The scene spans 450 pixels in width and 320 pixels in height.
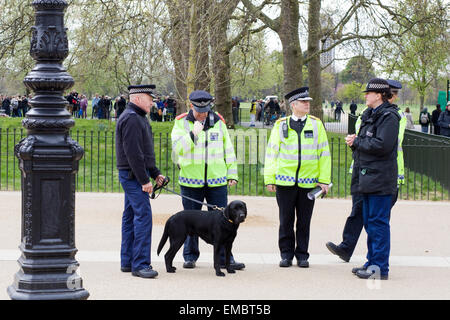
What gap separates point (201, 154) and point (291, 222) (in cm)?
119

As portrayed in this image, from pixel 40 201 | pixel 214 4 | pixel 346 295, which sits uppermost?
pixel 214 4

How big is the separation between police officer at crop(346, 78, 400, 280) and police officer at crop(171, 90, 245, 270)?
1321 mm

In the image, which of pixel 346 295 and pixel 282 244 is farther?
pixel 282 244

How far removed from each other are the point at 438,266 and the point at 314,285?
1776 mm

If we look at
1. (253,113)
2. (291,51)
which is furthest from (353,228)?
(253,113)

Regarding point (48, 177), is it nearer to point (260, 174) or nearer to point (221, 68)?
point (221, 68)

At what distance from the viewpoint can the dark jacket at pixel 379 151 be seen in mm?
7633

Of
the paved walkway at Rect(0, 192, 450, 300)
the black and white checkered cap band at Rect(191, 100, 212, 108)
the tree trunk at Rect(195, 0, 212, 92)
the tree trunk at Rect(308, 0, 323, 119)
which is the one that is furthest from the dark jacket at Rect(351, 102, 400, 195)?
the tree trunk at Rect(308, 0, 323, 119)

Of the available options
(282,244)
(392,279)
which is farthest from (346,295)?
(282,244)

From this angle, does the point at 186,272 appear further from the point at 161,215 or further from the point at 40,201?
the point at 161,215

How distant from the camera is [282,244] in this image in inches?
327

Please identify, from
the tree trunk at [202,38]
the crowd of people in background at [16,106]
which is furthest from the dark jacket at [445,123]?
the crowd of people in background at [16,106]
